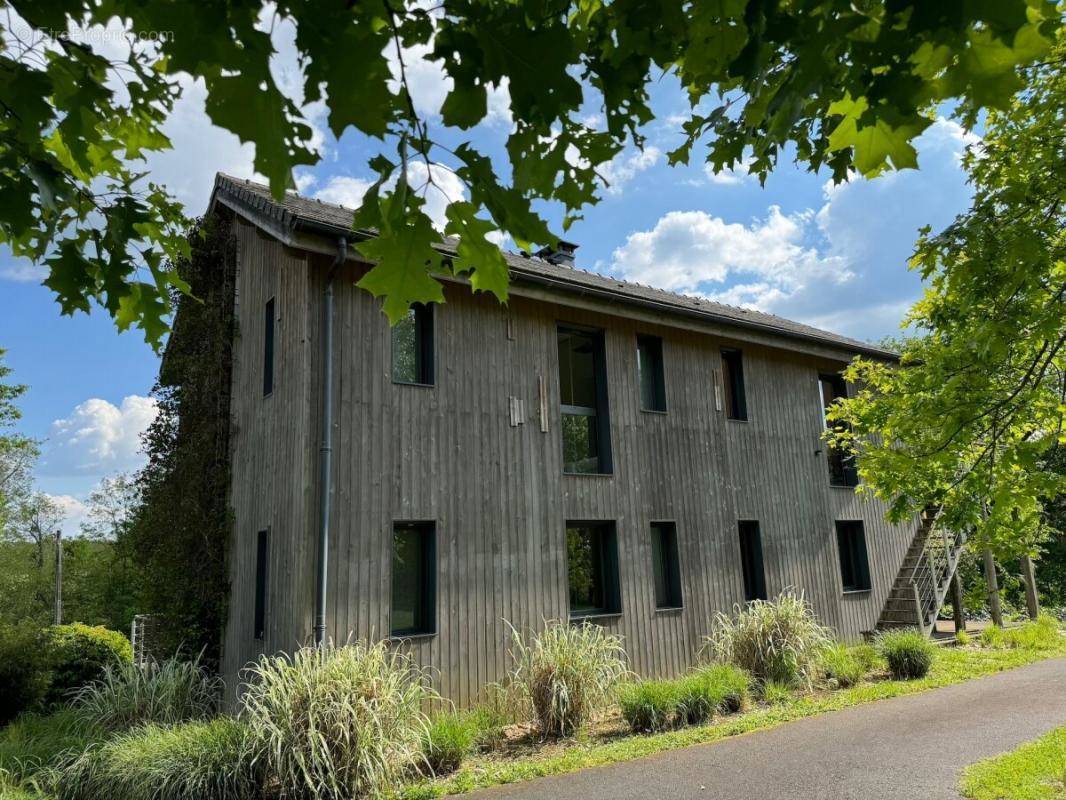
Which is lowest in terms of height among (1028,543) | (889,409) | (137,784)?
(137,784)

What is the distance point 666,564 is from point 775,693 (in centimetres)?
288

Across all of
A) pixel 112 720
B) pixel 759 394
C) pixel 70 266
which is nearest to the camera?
pixel 70 266

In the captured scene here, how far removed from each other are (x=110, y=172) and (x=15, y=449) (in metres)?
32.7

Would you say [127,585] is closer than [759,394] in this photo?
No

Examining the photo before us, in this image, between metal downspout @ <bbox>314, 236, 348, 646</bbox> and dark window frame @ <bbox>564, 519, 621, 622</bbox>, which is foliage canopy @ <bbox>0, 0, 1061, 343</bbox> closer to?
metal downspout @ <bbox>314, 236, 348, 646</bbox>

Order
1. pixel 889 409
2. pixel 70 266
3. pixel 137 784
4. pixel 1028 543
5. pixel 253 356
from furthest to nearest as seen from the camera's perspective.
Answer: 1. pixel 253 356
2. pixel 137 784
3. pixel 889 409
4. pixel 1028 543
5. pixel 70 266

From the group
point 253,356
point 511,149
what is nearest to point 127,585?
point 253,356

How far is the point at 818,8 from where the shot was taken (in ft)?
5.81

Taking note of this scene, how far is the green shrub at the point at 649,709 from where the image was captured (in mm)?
8523

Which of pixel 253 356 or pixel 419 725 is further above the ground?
pixel 253 356

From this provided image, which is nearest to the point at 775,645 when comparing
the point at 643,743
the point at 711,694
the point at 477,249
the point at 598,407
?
the point at 711,694

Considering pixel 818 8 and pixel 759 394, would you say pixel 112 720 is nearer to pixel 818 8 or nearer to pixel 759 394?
pixel 818 8

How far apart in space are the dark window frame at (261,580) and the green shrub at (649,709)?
4.78 m

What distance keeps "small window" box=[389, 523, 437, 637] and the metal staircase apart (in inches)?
382
